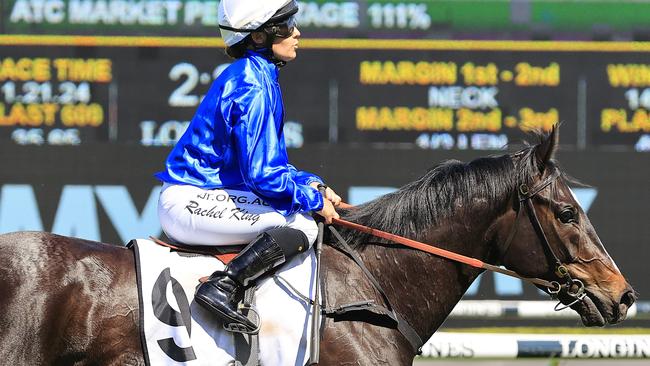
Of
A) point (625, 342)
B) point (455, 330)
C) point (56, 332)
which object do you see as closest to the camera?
point (56, 332)

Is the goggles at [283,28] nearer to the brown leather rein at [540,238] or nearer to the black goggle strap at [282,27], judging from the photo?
the black goggle strap at [282,27]

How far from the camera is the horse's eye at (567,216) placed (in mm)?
3760

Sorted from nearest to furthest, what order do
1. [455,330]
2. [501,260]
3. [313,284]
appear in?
[313,284]
[501,260]
[455,330]

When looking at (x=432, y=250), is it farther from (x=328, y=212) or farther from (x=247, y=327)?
(x=247, y=327)

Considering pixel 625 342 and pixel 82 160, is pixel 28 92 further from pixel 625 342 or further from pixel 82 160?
pixel 625 342

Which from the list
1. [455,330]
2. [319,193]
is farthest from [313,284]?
[455,330]

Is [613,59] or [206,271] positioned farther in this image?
[613,59]

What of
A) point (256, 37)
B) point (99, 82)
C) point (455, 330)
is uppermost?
point (256, 37)

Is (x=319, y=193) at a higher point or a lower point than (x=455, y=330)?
higher

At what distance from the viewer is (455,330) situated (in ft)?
23.8

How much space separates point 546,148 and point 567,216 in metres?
0.26

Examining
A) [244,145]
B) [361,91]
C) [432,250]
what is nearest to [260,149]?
[244,145]

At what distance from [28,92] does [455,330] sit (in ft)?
11.5

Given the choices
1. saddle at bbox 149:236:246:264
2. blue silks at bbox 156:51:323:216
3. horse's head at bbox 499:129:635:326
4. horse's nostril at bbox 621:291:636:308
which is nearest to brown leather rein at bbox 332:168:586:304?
horse's head at bbox 499:129:635:326
